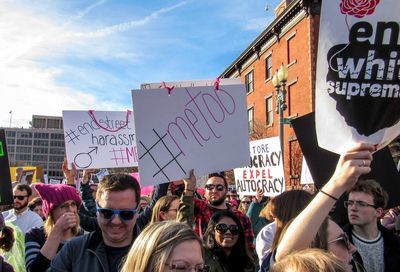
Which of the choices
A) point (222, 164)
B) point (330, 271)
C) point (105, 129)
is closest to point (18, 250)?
point (222, 164)

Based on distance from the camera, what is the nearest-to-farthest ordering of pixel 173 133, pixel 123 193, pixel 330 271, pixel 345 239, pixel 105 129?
pixel 330 271, pixel 345 239, pixel 123 193, pixel 173 133, pixel 105 129

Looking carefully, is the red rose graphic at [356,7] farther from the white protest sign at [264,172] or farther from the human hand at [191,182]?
the white protest sign at [264,172]

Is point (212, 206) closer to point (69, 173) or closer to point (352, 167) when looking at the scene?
point (69, 173)

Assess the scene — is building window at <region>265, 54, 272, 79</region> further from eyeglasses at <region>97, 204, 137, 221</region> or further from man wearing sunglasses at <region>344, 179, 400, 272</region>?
eyeglasses at <region>97, 204, 137, 221</region>

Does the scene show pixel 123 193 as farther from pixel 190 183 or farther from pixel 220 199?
pixel 220 199

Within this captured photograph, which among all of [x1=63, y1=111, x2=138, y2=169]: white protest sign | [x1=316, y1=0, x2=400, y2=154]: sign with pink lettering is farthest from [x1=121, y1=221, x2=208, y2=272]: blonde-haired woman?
[x1=63, y1=111, x2=138, y2=169]: white protest sign

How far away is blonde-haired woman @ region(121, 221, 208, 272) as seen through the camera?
5.77 feet

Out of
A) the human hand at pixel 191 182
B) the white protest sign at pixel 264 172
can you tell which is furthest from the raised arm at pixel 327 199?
the white protest sign at pixel 264 172

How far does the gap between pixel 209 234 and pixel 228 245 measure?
0.19m

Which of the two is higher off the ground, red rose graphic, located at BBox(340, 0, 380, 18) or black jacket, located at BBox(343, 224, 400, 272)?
red rose graphic, located at BBox(340, 0, 380, 18)

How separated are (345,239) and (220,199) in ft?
8.06

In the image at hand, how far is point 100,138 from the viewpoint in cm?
786

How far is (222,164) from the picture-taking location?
4.50 m

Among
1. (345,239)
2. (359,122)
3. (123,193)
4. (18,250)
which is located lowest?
(18,250)
